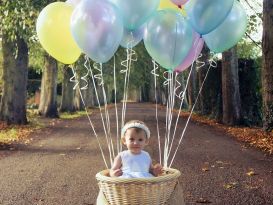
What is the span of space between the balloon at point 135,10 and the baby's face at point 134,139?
1454 mm

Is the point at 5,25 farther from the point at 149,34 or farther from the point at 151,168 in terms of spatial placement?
the point at 151,168

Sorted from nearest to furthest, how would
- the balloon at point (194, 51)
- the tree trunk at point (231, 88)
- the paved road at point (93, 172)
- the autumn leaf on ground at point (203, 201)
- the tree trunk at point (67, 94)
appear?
the autumn leaf on ground at point (203, 201) < the balloon at point (194, 51) < the paved road at point (93, 172) < the tree trunk at point (231, 88) < the tree trunk at point (67, 94)

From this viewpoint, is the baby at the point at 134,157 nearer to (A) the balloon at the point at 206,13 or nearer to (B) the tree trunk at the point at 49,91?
(A) the balloon at the point at 206,13

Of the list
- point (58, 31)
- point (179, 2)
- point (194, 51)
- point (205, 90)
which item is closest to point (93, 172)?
point (194, 51)

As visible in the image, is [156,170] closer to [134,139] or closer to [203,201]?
[134,139]

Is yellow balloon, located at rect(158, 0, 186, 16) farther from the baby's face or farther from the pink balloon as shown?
the baby's face

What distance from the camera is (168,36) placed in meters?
5.71

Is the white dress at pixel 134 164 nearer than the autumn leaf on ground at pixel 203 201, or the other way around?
the white dress at pixel 134 164

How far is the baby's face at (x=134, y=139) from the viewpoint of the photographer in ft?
16.1

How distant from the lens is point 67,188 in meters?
7.16

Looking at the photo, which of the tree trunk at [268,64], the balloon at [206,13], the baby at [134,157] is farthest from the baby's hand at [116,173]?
the tree trunk at [268,64]

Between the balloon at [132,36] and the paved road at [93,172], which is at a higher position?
the balloon at [132,36]

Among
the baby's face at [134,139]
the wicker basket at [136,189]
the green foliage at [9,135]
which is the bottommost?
the green foliage at [9,135]

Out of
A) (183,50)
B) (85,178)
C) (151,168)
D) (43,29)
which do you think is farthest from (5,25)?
(151,168)
